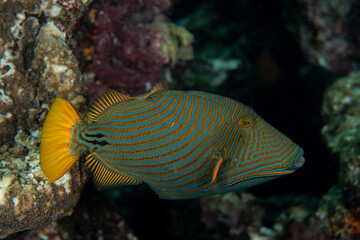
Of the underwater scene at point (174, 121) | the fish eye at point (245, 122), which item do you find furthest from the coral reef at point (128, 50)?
the fish eye at point (245, 122)

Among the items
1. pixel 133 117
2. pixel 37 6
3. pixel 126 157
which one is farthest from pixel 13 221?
pixel 37 6

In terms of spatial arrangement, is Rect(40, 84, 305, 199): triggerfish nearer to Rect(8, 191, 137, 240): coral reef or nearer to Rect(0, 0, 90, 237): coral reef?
Rect(0, 0, 90, 237): coral reef

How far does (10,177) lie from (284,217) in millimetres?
4301

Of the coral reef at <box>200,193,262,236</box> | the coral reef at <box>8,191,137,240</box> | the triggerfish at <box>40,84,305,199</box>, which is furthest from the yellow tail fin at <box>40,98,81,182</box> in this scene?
the coral reef at <box>200,193,262,236</box>

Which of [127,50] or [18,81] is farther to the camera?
[127,50]

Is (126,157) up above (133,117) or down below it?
below

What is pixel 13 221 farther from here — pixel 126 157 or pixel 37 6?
pixel 37 6

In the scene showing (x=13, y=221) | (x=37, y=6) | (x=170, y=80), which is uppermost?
(x=37, y=6)

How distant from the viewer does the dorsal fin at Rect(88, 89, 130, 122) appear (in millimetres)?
2686

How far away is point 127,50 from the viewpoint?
443 cm

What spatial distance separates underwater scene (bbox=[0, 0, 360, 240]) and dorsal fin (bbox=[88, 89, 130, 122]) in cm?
1

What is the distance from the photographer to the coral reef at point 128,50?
4223 millimetres

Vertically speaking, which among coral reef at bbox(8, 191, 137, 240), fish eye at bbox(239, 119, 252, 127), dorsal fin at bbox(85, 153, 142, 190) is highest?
fish eye at bbox(239, 119, 252, 127)

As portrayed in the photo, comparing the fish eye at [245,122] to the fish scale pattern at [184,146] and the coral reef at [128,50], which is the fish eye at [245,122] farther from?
the coral reef at [128,50]
